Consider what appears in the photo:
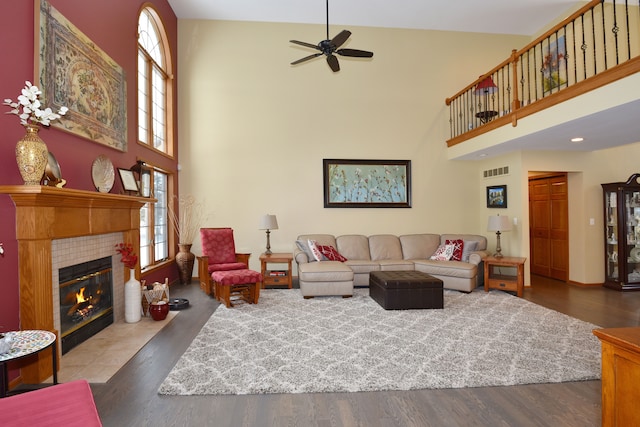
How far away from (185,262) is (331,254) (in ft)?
8.62

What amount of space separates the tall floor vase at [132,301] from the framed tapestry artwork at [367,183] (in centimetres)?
379

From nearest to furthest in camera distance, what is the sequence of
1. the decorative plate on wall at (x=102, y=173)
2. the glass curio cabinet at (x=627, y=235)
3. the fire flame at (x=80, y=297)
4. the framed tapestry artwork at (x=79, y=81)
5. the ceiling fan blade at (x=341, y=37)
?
the framed tapestry artwork at (x=79, y=81) → the fire flame at (x=80, y=297) → the decorative plate on wall at (x=102, y=173) → the ceiling fan blade at (x=341, y=37) → the glass curio cabinet at (x=627, y=235)

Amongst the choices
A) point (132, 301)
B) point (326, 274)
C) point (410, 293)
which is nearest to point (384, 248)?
point (326, 274)

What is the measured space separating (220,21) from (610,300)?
8131 millimetres

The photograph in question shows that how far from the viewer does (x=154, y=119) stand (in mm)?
6145

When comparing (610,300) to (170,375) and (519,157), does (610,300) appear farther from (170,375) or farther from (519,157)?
(170,375)

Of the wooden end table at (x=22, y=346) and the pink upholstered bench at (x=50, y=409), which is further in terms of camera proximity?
the wooden end table at (x=22, y=346)

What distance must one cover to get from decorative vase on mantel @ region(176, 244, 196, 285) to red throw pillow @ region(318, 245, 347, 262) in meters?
2.37

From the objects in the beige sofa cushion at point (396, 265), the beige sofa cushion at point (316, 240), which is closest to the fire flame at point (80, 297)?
the beige sofa cushion at point (316, 240)

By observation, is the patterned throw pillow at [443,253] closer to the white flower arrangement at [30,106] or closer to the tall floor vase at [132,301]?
the tall floor vase at [132,301]

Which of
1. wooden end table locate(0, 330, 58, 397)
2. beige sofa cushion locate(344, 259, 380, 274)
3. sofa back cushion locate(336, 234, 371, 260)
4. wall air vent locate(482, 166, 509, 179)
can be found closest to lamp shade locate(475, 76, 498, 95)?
wall air vent locate(482, 166, 509, 179)

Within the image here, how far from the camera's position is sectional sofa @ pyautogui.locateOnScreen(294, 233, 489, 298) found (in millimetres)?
5457

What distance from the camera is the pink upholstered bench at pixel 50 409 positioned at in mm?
1239

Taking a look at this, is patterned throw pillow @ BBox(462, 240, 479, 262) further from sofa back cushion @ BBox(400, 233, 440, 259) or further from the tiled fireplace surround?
the tiled fireplace surround
